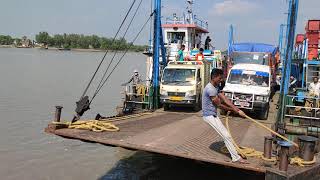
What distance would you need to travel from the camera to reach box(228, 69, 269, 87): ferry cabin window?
1631 centimetres

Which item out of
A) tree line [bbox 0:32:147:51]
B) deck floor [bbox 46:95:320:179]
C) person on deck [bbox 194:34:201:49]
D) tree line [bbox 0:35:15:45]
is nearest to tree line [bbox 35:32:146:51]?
tree line [bbox 0:32:147:51]

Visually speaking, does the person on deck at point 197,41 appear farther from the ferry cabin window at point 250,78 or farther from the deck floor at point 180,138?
the deck floor at point 180,138

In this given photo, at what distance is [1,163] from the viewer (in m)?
13.1

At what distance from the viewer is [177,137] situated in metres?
10.8

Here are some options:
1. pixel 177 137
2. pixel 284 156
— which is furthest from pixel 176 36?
pixel 284 156

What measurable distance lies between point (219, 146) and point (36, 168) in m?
6.07

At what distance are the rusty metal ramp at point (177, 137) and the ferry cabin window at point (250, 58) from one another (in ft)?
23.7

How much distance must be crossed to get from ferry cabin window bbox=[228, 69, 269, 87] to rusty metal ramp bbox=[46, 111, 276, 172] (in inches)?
99.0

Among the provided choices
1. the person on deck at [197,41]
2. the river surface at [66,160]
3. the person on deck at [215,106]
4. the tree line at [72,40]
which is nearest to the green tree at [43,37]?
Result: the tree line at [72,40]

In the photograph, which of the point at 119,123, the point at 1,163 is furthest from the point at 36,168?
the point at 119,123

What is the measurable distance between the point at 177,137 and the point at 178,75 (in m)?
6.89

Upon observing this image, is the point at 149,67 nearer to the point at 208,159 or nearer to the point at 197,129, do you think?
the point at 197,129

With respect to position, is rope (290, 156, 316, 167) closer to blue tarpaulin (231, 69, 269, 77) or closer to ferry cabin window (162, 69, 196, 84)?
blue tarpaulin (231, 69, 269, 77)

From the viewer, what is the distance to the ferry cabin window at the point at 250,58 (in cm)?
2077
